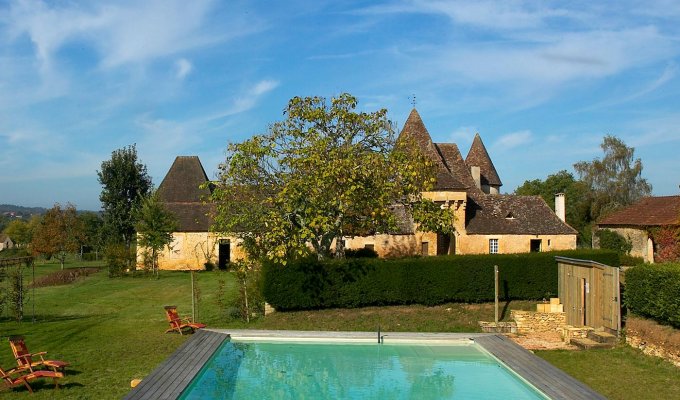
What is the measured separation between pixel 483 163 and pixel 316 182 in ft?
98.4

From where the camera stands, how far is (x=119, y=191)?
182ft

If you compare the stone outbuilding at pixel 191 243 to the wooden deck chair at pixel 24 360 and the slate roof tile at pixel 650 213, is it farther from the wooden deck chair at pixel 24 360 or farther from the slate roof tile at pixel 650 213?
the slate roof tile at pixel 650 213

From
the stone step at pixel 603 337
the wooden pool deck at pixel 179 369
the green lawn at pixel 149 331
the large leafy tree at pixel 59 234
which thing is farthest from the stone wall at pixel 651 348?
the large leafy tree at pixel 59 234

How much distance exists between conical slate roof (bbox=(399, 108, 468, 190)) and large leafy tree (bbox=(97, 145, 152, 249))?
2998 cm

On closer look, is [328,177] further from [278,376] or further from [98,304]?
[98,304]

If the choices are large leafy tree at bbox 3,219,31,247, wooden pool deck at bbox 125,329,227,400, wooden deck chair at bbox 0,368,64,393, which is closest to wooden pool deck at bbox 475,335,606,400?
wooden pool deck at bbox 125,329,227,400

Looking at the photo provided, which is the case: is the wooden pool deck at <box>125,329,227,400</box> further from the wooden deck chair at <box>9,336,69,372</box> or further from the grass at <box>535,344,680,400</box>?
the grass at <box>535,344,680,400</box>

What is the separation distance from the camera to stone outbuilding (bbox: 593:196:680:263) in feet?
141

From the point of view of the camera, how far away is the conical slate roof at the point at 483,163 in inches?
Result: 1866

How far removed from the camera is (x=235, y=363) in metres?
15.2

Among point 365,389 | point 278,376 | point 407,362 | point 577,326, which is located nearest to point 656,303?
point 577,326

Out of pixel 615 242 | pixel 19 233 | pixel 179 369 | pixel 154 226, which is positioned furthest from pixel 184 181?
pixel 19 233

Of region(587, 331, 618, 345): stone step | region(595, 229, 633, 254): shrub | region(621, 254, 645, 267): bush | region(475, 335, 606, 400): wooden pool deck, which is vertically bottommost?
region(475, 335, 606, 400): wooden pool deck

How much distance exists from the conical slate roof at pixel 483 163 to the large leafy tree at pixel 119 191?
1241 inches
